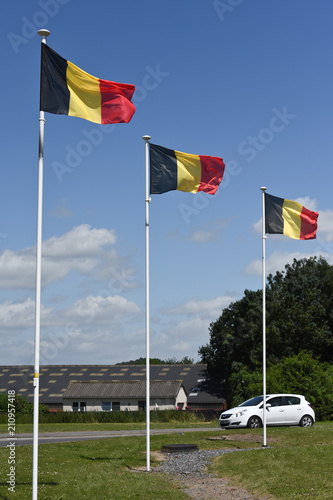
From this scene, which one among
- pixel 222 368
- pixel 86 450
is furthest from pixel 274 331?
pixel 86 450

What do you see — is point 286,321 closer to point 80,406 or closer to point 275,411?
point 80,406

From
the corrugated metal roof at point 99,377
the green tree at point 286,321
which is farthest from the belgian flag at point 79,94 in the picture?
the corrugated metal roof at point 99,377

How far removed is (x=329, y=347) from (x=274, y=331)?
5079 mm

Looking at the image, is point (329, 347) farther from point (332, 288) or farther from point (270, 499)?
point (270, 499)

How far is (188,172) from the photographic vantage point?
17.1 meters

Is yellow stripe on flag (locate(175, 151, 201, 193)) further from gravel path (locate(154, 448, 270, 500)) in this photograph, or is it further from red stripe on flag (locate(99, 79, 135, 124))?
gravel path (locate(154, 448, 270, 500))

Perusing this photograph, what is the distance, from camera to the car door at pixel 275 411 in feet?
81.0

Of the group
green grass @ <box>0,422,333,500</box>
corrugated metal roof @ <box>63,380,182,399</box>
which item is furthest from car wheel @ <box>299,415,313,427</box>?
corrugated metal roof @ <box>63,380,182,399</box>

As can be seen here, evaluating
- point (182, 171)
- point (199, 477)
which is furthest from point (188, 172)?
point (199, 477)

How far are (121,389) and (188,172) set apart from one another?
47353 millimetres

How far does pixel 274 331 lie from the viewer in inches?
1941

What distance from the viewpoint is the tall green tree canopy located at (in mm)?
49562

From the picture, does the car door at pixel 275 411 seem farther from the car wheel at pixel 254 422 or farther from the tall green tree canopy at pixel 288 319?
the tall green tree canopy at pixel 288 319

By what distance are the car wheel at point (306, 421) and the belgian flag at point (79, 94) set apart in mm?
17272
